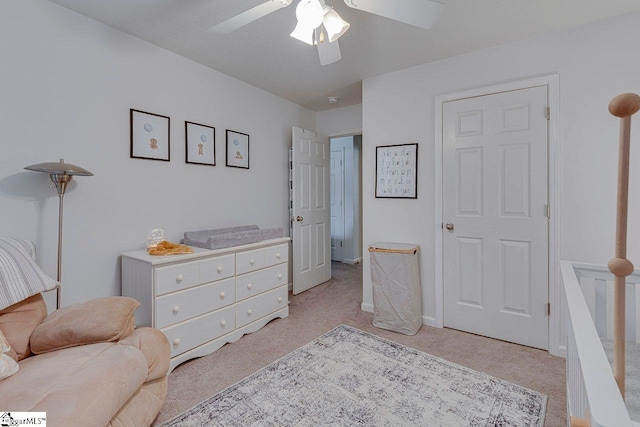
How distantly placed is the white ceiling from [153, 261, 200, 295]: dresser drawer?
1711 millimetres

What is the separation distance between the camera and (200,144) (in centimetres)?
281

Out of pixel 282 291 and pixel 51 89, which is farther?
pixel 282 291

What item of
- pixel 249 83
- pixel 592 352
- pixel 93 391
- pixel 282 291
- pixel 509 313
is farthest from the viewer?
pixel 249 83

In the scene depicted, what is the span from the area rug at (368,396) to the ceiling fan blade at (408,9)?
203 centimetres

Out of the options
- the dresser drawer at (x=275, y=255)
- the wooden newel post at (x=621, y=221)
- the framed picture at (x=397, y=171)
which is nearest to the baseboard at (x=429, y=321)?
the framed picture at (x=397, y=171)

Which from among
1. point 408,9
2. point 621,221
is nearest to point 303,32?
point 408,9

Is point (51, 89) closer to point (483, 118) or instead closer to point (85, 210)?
point (85, 210)

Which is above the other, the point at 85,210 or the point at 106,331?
the point at 85,210

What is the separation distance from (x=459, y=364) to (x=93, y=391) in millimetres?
2142

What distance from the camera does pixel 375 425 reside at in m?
1.57

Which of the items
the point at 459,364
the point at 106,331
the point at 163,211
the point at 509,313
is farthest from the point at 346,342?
the point at 163,211

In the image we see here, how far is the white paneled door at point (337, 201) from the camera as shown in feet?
18.7

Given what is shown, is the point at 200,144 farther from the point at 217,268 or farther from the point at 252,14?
the point at 252,14

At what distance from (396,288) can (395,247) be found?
1.21 feet
